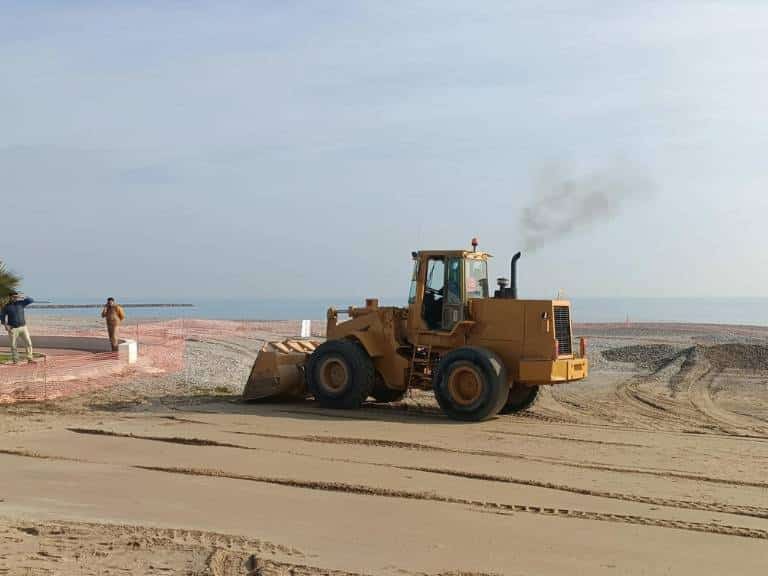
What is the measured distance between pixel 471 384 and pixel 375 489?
507 centimetres

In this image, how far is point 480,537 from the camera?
7477 millimetres

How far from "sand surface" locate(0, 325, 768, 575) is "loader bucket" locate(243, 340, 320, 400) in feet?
0.89

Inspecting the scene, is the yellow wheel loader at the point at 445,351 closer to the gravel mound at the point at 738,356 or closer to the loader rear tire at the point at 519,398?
the loader rear tire at the point at 519,398

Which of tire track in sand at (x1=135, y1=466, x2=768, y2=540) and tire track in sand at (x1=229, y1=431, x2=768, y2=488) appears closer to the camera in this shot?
tire track in sand at (x1=135, y1=466, x2=768, y2=540)

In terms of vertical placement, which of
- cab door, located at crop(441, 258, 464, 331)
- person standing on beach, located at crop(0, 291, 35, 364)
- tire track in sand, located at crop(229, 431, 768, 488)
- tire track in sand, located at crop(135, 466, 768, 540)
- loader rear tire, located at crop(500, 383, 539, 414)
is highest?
cab door, located at crop(441, 258, 464, 331)

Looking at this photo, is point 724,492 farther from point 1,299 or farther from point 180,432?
point 1,299

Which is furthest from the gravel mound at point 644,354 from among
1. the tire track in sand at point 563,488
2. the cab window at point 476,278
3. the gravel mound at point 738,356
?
the tire track in sand at point 563,488

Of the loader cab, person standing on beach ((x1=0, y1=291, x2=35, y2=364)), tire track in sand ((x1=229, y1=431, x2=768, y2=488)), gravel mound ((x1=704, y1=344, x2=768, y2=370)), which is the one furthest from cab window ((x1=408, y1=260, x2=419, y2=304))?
gravel mound ((x1=704, y1=344, x2=768, y2=370))

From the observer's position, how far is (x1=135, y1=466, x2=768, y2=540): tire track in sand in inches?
304

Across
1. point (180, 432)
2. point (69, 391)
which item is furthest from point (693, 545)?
point (69, 391)

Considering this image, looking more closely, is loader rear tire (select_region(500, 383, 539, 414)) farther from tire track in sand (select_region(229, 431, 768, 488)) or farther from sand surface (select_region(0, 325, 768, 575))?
tire track in sand (select_region(229, 431, 768, 488))

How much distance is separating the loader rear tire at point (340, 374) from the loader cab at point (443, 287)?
103cm

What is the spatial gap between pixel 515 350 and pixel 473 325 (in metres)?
0.75

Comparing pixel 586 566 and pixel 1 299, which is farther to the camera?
pixel 1 299
